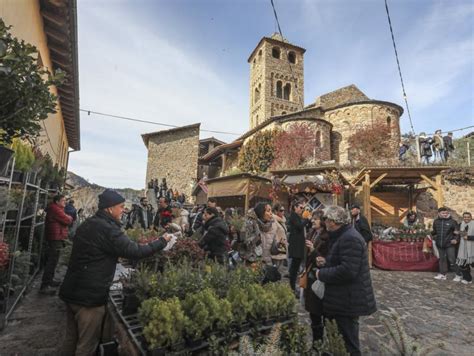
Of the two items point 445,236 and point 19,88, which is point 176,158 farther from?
point 19,88

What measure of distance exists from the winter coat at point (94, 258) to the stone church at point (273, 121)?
15.6 meters

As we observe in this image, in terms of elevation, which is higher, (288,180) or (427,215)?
(288,180)

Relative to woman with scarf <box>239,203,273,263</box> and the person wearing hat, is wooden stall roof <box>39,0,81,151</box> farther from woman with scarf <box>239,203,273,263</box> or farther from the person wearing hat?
woman with scarf <box>239,203,273,263</box>

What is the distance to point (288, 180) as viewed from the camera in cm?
1088

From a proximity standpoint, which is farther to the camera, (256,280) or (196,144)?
(196,144)

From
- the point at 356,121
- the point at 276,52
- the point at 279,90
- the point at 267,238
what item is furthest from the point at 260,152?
the point at 276,52

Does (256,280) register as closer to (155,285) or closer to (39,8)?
(155,285)

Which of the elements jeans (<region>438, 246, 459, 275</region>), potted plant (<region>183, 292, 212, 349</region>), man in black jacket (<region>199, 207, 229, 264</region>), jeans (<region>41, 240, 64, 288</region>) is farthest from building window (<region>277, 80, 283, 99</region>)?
potted plant (<region>183, 292, 212, 349</region>)

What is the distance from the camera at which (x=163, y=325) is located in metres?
2.07

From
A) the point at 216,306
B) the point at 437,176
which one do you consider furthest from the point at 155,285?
the point at 437,176

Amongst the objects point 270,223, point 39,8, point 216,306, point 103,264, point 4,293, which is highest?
point 39,8

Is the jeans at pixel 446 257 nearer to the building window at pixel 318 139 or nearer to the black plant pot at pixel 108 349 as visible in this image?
the black plant pot at pixel 108 349

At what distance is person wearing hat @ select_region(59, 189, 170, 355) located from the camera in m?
2.29

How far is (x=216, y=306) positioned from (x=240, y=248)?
4.67 meters
